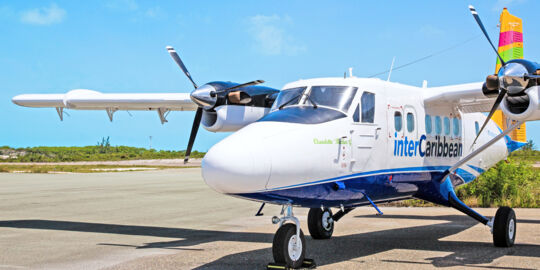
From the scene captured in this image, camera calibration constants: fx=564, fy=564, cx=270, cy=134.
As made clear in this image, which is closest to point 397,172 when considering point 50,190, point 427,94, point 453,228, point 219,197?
point 427,94

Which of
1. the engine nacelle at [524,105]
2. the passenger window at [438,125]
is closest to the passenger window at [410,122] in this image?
the passenger window at [438,125]

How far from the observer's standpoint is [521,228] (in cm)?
1241

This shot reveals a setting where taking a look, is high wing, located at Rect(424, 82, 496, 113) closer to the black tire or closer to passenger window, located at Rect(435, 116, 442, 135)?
passenger window, located at Rect(435, 116, 442, 135)

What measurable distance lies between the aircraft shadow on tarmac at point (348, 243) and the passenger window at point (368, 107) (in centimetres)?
219

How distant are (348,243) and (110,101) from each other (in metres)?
9.06

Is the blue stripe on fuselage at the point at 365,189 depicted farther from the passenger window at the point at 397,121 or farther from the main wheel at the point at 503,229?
the main wheel at the point at 503,229

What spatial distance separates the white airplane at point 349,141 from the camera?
23.5 feet

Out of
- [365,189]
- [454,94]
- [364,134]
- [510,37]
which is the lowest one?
[365,189]

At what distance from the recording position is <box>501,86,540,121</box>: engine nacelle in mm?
8633

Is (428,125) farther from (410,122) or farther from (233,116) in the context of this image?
(233,116)

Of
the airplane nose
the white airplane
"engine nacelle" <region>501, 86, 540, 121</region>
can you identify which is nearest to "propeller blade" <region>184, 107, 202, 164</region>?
the white airplane

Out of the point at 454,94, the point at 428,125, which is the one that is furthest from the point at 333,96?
the point at 454,94

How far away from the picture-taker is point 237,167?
6.78 m

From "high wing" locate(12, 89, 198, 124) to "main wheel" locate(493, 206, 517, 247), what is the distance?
849 cm
